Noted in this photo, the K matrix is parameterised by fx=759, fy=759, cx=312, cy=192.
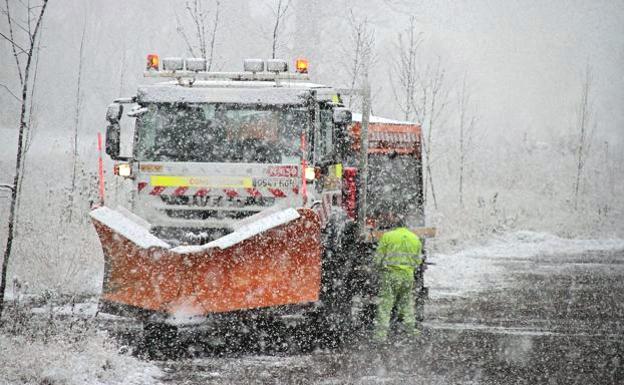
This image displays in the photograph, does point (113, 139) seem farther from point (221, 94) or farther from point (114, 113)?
point (221, 94)

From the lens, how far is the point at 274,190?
8.48 metres

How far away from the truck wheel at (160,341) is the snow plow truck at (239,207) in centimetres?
3

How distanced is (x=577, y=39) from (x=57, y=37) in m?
30.8

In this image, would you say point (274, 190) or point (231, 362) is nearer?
point (231, 362)

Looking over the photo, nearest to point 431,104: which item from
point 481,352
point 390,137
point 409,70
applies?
point 409,70

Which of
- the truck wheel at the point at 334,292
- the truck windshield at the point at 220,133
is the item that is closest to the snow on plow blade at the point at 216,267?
the truck wheel at the point at 334,292

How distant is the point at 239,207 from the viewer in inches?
332

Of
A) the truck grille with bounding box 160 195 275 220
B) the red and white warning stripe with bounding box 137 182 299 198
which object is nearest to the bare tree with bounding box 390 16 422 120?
the red and white warning stripe with bounding box 137 182 299 198

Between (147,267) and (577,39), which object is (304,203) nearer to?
(147,267)

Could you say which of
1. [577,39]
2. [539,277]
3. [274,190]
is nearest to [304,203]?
[274,190]

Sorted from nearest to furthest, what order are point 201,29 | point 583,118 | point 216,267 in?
point 216,267 → point 201,29 → point 583,118

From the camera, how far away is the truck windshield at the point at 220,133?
336 inches

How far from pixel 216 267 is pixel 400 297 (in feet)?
8.51

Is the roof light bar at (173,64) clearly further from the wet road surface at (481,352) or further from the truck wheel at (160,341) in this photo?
the wet road surface at (481,352)
